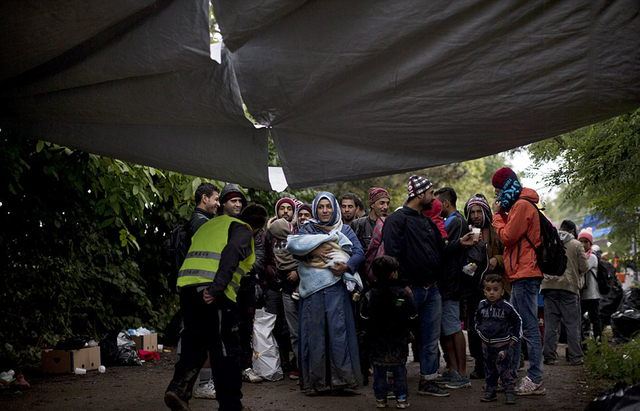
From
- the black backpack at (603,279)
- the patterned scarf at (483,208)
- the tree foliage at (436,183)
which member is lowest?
the black backpack at (603,279)

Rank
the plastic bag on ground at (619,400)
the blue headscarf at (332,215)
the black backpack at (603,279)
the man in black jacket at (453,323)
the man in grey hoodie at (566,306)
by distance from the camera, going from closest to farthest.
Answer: the plastic bag on ground at (619,400) → the man in black jacket at (453,323) → the blue headscarf at (332,215) → the man in grey hoodie at (566,306) → the black backpack at (603,279)

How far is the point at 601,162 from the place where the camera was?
23.7ft

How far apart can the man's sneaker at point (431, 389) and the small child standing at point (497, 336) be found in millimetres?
518

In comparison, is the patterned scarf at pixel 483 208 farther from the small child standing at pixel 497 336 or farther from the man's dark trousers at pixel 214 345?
the man's dark trousers at pixel 214 345

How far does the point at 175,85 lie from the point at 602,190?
546 centimetres

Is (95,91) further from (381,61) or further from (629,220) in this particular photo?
(629,220)

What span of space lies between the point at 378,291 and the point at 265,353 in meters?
2.64

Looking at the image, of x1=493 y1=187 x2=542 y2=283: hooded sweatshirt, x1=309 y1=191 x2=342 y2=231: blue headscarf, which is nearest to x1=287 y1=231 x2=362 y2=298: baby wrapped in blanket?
x1=309 y1=191 x2=342 y2=231: blue headscarf

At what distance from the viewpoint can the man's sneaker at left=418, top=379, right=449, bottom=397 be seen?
7.66 metres

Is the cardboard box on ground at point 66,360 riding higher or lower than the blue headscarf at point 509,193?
lower

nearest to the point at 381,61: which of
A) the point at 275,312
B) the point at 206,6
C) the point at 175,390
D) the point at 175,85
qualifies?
the point at 206,6

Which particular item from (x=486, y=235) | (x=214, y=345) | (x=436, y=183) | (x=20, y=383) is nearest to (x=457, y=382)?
(x=486, y=235)

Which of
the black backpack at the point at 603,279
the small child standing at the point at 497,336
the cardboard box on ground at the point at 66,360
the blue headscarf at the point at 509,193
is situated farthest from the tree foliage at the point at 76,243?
the black backpack at the point at 603,279

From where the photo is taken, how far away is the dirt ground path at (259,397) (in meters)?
7.22
